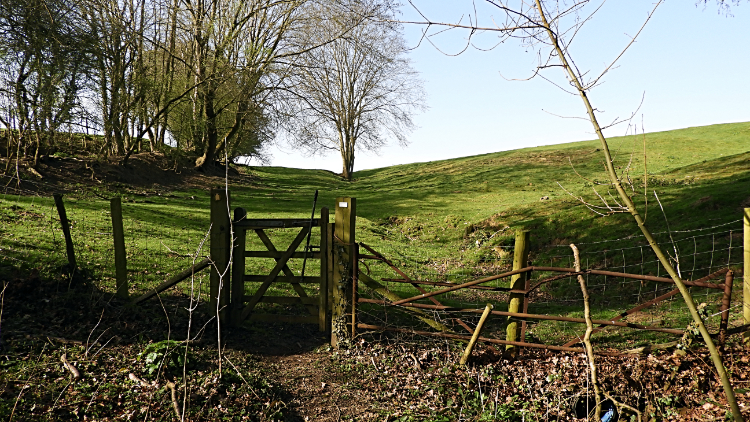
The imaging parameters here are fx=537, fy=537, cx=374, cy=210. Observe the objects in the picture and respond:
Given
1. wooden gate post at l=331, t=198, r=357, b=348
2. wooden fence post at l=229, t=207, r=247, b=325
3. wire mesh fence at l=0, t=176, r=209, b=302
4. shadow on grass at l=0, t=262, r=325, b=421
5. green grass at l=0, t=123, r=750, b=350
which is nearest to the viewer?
shadow on grass at l=0, t=262, r=325, b=421

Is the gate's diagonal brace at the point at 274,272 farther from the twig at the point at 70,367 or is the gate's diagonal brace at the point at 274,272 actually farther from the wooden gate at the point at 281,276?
the twig at the point at 70,367

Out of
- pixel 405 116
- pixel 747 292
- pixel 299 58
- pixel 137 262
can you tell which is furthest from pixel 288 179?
pixel 747 292

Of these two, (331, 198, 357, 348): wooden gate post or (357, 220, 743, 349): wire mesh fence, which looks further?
(331, 198, 357, 348): wooden gate post

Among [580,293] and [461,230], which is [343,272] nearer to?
[580,293]

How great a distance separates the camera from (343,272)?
792 centimetres

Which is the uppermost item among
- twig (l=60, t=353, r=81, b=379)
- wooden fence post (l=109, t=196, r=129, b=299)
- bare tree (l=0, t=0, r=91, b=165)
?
bare tree (l=0, t=0, r=91, b=165)

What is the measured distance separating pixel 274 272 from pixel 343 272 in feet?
3.53

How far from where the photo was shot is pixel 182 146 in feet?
118

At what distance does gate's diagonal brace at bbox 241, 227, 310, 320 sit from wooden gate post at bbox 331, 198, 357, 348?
22.6 inches

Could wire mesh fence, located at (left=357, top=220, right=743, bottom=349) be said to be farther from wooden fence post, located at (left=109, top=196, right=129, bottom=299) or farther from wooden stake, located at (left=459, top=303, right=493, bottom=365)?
wooden fence post, located at (left=109, top=196, right=129, bottom=299)

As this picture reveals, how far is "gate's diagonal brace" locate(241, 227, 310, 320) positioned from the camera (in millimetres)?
8078

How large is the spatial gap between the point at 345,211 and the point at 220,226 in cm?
198

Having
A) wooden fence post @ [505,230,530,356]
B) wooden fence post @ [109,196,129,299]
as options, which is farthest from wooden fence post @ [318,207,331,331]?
wooden fence post @ [109,196,129,299]

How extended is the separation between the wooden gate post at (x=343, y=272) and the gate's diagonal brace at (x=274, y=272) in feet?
1.88
